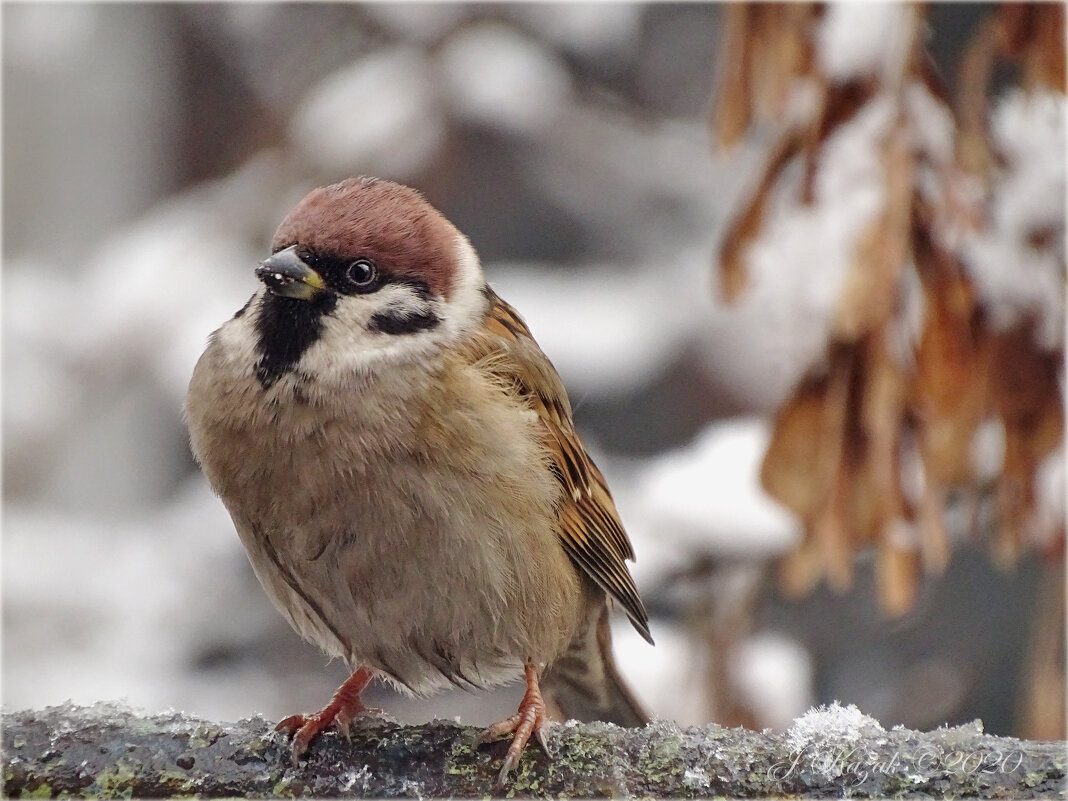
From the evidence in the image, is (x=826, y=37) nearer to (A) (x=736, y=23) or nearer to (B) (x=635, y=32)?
(A) (x=736, y=23)

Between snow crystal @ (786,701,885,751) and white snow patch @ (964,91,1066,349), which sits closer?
snow crystal @ (786,701,885,751)

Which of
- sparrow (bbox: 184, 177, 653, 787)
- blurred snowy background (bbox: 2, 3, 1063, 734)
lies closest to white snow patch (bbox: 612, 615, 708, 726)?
blurred snowy background (bbox: 2, 3, 1063, 734)

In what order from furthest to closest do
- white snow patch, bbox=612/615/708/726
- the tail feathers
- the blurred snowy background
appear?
1. the blurred snowy background
2. white snow patch, bbox=612/615/708/726
3. the tail feathers

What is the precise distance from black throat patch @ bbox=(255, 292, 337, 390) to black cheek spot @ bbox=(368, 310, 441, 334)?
8 centimetres

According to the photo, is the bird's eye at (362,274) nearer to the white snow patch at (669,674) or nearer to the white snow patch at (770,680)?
the white snow patch at (669,674)

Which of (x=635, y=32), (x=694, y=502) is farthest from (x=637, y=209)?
(x=694, y=502)

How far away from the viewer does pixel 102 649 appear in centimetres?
454

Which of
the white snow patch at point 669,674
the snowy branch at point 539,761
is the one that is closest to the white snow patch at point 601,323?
the white snow patch at point 669,674

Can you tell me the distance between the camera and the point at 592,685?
2.72 metres

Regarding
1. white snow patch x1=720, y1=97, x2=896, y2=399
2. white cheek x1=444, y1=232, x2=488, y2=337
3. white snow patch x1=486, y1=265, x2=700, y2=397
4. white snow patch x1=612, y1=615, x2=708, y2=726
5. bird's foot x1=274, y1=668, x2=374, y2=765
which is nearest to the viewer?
bird's foot x1=274, y1=668, x2=374, y2=765

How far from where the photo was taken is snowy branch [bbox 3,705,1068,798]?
6.20 feet

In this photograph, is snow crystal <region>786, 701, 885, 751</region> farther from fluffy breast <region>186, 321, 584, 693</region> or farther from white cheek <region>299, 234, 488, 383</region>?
white cheek <region>299, 234, 488, 383</region>

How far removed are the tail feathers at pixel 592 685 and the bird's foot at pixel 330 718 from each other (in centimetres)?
51

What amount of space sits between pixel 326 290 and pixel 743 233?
35.3 inches
